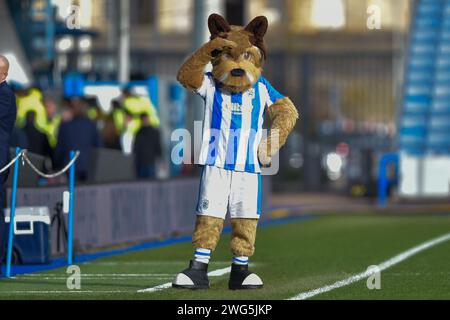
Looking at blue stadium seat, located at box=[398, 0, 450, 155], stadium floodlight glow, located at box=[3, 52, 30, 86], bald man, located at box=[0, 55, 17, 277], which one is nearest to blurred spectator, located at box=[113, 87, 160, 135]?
stadium floodlight glow, located at box=[3, 52, 30, 86]

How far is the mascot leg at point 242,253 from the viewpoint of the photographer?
42.0 ft

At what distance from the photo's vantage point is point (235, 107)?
12898mm

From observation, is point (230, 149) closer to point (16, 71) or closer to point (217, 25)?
point (217, 25)

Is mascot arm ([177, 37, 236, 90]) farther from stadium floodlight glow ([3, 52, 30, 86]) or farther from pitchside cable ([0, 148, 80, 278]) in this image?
stadium floodlight glow ([3, 52, 30, 86])

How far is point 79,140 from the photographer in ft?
77.2

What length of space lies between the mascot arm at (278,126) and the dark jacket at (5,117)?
2488mm

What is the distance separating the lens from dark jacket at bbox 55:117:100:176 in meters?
23.5

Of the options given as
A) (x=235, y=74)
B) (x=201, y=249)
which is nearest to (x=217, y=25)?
(x=235, y=74)

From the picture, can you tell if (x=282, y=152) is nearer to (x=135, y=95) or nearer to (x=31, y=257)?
(x=135, y=95)

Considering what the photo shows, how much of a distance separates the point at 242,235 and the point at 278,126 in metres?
0.94

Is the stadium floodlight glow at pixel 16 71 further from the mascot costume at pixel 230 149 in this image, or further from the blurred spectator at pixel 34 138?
the mascot costume at pixel 230 149

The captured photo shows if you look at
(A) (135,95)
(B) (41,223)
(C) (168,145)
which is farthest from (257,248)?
(C) (168,145)

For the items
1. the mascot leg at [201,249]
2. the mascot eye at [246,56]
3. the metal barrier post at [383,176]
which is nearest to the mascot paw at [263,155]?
the mascot leg at [201,249]

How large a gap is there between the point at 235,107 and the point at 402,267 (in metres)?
3.39
